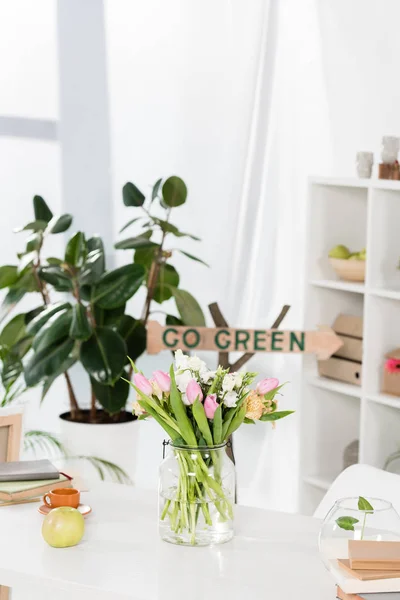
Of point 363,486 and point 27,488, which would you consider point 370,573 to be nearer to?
point 363,486

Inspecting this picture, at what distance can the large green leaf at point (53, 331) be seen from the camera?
361 cm

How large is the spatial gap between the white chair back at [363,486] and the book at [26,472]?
26.3 inches

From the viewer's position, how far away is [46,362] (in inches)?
143

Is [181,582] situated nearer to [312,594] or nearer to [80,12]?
[312,594]

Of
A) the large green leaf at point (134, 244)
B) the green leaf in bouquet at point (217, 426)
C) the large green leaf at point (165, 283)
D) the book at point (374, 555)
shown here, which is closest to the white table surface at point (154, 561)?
the book at point (374, 555)

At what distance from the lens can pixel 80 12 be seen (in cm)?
457

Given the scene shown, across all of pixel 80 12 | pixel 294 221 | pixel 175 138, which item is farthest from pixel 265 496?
pixel 80 12

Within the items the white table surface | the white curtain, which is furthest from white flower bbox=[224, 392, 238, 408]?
the white curtain

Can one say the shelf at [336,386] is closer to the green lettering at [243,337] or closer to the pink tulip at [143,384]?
the green lettering at [243,337]

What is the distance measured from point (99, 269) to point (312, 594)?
2.16 metres

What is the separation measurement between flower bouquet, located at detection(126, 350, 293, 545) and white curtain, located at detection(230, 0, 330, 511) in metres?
2.49

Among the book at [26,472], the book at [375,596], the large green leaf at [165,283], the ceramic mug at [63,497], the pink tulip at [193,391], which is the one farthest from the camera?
the large green leaf at [165,283]

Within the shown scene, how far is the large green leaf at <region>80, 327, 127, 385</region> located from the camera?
3590 millimetres

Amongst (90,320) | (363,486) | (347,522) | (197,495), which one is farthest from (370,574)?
(90,320)
